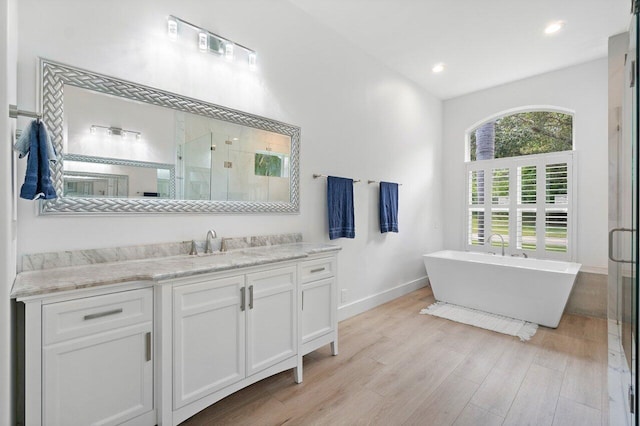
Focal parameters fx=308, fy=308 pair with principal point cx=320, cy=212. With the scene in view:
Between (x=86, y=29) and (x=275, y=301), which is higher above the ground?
(x=86, y=29)

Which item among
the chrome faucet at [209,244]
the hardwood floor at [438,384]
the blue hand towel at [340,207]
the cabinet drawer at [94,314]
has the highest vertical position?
the blue hand towel at [340,207]

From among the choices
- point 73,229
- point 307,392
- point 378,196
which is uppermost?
point 378,196

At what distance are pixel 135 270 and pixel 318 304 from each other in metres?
1.35

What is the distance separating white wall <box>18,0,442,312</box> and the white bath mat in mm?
684

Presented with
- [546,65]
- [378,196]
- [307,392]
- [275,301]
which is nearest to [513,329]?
[378,196]

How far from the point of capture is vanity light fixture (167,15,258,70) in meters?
2.13

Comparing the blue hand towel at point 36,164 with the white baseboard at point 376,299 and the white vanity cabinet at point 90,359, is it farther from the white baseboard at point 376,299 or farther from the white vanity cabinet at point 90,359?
the white baseboard at point 376,299

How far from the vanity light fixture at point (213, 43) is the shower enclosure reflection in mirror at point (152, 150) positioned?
0.42 m

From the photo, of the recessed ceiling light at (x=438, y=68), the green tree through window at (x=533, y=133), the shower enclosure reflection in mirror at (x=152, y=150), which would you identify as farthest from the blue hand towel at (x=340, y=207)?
the green tree through window at (x=533, y=133)

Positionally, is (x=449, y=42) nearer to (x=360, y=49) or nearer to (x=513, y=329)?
(x=360, y=49)

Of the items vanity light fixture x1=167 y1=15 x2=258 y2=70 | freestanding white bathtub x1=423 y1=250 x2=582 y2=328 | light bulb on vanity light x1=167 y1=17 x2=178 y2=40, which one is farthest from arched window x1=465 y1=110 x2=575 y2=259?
light bulb on vanity light x1=167 y1=17 x2=178 y2=40

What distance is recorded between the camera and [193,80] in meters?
2.25

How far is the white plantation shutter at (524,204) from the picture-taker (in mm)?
4098

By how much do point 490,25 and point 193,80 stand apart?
2976mm
